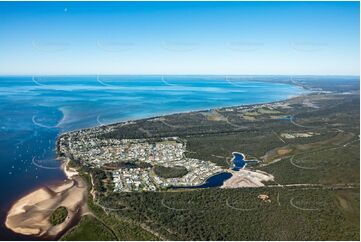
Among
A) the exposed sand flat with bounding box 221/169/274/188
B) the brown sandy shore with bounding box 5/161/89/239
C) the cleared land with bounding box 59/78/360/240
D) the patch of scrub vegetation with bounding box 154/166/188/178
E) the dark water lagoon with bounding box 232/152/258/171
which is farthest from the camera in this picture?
the dark water lagoon with bounding box 232/152/258/171

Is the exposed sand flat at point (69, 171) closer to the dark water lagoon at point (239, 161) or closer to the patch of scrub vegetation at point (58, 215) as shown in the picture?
the patch of scrub vegetation at point (58, 215)

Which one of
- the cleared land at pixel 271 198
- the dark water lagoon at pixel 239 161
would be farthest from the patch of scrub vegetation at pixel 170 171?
the dark water lagoon at pixel 239 161

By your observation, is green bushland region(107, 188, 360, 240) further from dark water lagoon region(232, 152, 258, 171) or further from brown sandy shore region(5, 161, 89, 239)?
dark water lagoon region(232, 152, 258, 171)

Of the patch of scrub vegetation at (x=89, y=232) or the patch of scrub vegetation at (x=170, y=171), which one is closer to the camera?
the patch of scrub vegetation at (x=89, y=232)

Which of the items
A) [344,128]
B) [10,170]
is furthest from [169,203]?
[344,128]

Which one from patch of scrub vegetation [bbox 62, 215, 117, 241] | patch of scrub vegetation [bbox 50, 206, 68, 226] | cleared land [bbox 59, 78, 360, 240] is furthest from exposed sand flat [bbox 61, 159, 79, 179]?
patch of scrub vegetation [bbox 62, 215, 117, 241]

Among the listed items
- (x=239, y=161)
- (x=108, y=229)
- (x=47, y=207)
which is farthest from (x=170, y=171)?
(x=47, y=207)

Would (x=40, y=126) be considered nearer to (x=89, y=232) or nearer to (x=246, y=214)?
(x=89, y=232)
